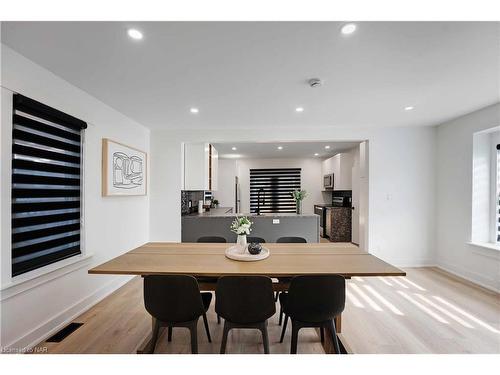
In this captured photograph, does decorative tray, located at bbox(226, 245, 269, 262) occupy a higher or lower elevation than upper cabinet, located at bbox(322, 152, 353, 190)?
lower

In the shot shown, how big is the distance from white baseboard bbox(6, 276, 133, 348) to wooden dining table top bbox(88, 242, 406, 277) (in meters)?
0.92

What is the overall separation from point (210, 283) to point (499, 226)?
4061 millimetres

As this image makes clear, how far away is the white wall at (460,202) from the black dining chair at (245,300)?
3.40m

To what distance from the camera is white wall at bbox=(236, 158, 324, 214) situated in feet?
23.2

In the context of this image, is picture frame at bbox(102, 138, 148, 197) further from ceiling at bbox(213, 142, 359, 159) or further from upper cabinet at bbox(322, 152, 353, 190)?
upper cabinet at bbox(322, 152, 353, 190)

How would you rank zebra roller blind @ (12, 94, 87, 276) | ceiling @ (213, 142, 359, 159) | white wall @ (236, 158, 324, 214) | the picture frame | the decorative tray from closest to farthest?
zebra roller blind @ (12, 94, 87, 276)
the decorative tray
the picture frame
ceiling @ (213, 142, 359, 159)
white wall @ (236, 158, 324, 214)

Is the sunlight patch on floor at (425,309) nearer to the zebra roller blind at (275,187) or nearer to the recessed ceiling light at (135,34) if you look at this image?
the recessed ceiling light at (135,34)

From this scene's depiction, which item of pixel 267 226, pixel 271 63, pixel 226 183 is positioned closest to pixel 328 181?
pixel 226 183

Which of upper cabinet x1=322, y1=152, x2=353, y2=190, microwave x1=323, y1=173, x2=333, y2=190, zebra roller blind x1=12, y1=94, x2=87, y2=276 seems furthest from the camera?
microwave x1=323, y1=173, x2=333, y2=190

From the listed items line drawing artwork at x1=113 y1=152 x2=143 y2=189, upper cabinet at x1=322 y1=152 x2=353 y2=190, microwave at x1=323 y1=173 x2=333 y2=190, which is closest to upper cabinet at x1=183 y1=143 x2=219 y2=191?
line drawing artwork at x1=113 y1=152 x2=143 y2=189

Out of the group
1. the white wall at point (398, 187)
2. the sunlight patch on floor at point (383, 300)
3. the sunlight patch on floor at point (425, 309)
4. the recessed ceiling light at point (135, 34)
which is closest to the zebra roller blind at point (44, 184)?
the recessed ceiling light at point (135, 34)

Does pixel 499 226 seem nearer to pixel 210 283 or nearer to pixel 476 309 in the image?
pixel 476 309

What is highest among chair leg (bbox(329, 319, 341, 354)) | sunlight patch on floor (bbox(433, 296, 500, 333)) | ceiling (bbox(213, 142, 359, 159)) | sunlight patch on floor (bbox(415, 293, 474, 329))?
ceiling (bbox(213, 142, 359, 159))

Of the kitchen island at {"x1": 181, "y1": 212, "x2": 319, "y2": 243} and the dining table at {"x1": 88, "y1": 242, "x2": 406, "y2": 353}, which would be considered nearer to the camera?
the dining table at {"x1": 88, "y1": 242, "x2": 406, "y2": 353}
